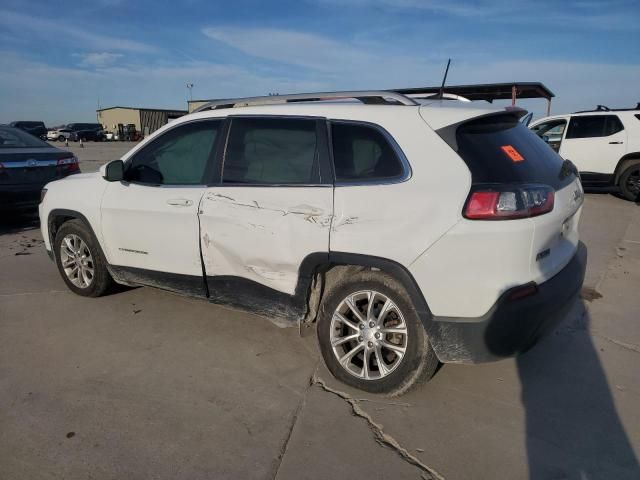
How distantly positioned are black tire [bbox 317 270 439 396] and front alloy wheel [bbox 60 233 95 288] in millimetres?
2471

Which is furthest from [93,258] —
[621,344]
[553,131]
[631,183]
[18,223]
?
[553,131]

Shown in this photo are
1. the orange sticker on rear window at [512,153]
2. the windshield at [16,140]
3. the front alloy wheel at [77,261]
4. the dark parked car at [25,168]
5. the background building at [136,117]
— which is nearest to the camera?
the orange sticker on rear window at [512,153]

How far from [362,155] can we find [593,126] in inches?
371

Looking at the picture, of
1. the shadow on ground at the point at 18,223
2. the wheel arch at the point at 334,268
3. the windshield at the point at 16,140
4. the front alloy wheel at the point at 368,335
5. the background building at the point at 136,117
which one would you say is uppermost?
the background building at the point at 136,117

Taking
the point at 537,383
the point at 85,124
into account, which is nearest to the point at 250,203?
the point at 537,383

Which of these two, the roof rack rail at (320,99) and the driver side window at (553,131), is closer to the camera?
the roof rack rail at (320,99)

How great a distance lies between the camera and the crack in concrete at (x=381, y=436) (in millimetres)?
2383

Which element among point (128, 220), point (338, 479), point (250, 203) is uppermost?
point (250, 203)

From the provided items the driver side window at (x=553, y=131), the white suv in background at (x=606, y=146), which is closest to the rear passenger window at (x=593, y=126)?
the white suv in background at (x=606, y=146)

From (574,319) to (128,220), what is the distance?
3783 mm

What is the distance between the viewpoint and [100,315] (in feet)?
13.9

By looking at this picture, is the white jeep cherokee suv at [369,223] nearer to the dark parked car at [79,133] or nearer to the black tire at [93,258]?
the black tire at [93,258]

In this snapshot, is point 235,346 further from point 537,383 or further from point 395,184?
point 537,383

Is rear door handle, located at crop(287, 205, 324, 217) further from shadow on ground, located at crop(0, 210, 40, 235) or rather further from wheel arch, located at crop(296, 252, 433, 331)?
shadow on ground, located at crop(0, 210, 40, 235)
